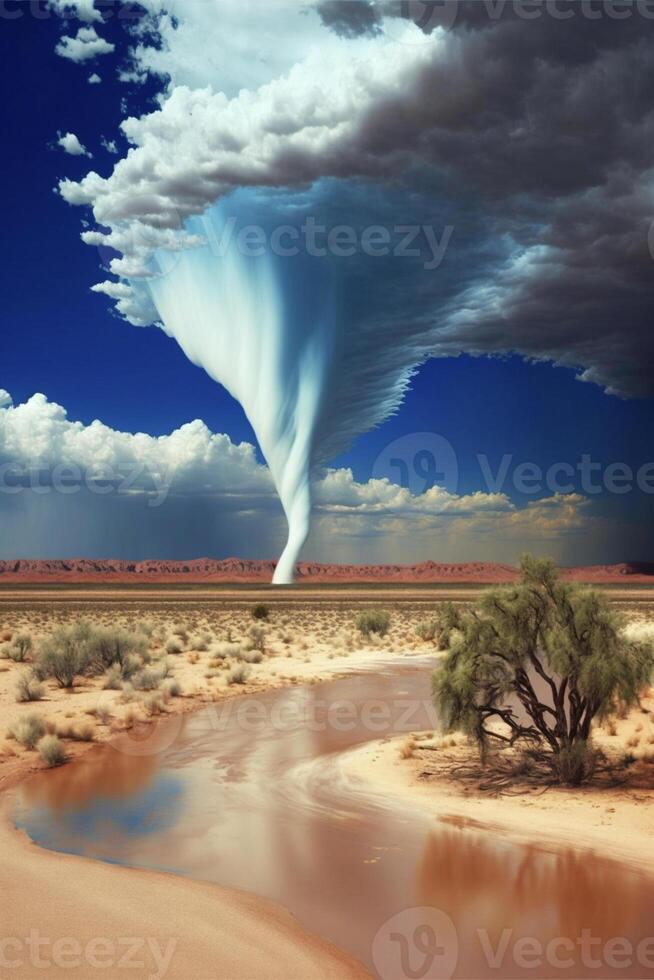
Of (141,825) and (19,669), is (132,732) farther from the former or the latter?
(19,669)

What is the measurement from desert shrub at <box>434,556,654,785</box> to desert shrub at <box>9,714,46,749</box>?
872 centimetres

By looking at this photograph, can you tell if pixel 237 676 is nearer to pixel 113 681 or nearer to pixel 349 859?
pixel 113 681

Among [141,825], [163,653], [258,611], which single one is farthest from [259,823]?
[258,611]

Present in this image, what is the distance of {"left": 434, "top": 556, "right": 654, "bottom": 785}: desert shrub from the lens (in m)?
12.6

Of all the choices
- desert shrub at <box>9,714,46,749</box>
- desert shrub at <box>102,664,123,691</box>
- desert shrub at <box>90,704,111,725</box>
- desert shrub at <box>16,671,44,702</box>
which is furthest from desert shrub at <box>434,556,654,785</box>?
desert shrub at <box>102,664,123,691</box>

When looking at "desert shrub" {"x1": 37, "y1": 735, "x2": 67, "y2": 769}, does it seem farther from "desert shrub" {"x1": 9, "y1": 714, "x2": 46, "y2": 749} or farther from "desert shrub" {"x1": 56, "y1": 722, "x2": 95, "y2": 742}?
"desert shrub" {"x1": 56, "y1": 722, "x2": 95, "y2": 742}

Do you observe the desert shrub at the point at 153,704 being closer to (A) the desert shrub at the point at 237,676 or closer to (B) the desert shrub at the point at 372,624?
(A) the desert shrub at the point at 237,676

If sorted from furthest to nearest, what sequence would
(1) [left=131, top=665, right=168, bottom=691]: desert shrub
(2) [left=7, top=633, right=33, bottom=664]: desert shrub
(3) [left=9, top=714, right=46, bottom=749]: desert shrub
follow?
1. (2) [left=7, top=633, right=33, bottom=664]: desert shrub
2. (1) [left=131, top=665, right=168, bottom=691]: desert shrub
3. (3) [left=9, top=714, right=46, bottom=749]: desert shrub

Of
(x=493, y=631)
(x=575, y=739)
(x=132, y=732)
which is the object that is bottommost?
(x=132, y=732)

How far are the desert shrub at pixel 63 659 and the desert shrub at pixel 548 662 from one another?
14.3m

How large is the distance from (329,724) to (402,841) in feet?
28.1

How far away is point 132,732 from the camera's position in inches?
733

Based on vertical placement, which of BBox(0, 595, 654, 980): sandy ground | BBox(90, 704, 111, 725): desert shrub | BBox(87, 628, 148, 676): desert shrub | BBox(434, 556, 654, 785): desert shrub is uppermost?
BBox(434, 556, 654, 785): desert shrub

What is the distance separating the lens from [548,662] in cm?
1318
